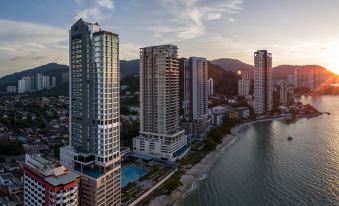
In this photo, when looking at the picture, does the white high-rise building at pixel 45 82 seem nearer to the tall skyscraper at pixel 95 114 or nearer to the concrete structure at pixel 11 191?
the concrete structure at pixel 11 191

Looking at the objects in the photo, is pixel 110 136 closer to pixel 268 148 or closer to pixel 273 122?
pixel 268 148

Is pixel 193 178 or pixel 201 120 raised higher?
pixel 201 120

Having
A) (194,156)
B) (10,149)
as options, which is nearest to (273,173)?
(194,156)

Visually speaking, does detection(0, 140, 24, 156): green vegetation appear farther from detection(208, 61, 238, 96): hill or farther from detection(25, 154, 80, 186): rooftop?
detection(208, 61, 238, 96): hill

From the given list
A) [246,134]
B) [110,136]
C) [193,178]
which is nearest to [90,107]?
[110,136]

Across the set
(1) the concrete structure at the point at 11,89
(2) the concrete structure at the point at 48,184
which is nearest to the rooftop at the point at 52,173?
(2) the concrete structure at the point at 48,184

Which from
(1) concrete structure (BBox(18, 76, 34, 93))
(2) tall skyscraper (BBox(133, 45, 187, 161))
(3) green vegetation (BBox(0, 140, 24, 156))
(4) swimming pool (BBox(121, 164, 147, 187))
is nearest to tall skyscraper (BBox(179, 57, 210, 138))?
(2) tall skyscraper (BBox(133, 45, 187, 161))
